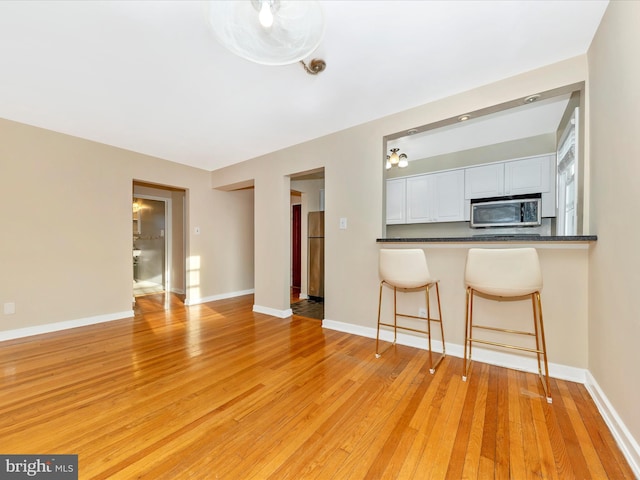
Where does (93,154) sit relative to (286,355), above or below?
above

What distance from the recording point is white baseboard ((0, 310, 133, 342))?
2814 millimetres

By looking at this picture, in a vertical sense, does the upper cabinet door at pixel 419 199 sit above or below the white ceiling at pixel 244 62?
below

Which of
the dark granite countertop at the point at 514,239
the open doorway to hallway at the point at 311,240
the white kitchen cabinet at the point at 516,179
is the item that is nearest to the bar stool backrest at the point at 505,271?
the dark granite countertop at the point at 514,239

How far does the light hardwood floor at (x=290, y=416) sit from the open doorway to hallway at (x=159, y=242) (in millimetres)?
3024

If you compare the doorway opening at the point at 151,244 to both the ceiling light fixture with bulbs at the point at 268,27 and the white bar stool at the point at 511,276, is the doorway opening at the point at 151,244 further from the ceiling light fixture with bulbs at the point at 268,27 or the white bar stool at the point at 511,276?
the white bar stool at the point at 511,276

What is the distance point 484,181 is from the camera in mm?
3766

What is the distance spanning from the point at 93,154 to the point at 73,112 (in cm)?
87

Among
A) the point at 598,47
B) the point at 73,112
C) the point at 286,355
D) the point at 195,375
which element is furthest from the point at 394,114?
the point at 73,112

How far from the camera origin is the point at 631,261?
128 centimetres

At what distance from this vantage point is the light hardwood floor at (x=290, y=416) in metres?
1.21

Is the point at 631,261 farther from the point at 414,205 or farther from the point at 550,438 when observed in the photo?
the point at 414,205

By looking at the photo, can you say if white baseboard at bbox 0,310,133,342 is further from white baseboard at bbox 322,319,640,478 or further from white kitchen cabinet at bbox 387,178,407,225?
white kitchen cabinet at bbox 387,178,407,225

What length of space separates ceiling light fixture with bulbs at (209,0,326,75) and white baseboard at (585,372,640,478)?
2.54m

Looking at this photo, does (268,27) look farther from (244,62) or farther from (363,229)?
(363,229)
